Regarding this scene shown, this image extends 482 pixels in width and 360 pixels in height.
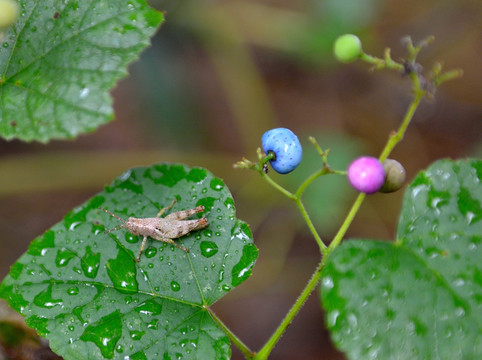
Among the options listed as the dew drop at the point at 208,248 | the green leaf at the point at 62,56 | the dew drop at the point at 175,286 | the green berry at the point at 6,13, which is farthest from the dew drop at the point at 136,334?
the green berry at the point at 6,13

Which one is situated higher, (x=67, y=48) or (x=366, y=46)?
(x=67, y=48)

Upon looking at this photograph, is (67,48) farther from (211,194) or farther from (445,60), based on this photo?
(445,60)

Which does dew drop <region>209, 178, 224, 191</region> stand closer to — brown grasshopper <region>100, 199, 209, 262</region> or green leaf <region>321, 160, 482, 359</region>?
brown grasshopper <region>100, 199, 209, 262</region>

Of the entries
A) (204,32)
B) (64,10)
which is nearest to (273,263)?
(204,32)

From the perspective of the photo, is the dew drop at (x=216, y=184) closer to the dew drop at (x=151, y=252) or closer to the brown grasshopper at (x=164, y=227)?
the brown grasshopper at (x=164, y=227)

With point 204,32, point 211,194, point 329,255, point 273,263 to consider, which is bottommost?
point 273,263

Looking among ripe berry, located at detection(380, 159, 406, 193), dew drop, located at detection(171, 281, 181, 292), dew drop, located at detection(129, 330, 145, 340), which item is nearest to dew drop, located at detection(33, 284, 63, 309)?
dew drop, located at detection(129, 330, 145, 340)
